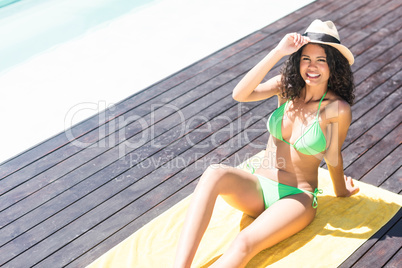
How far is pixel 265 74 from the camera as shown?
286 cm

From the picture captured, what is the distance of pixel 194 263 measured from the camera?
112 inches

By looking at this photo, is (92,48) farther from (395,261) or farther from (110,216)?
(395,261)

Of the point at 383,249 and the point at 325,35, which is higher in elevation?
the point at 325,35

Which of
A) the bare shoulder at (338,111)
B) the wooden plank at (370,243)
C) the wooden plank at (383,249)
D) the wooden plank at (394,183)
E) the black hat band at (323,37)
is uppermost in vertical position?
the black hat band at (323,37)

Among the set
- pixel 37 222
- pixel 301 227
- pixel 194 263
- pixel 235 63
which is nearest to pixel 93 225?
pixel 37 222

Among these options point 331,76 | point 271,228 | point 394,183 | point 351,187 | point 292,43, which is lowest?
point 394,183

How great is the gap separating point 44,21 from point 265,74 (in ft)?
17.6

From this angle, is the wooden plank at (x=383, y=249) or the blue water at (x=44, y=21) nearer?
the wooden plank at (x=383, y=249)

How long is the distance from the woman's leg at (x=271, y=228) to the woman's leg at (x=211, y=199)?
5.3 inches

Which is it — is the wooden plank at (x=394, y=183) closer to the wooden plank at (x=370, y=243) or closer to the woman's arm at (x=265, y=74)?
the wooden plank at (x=370, y=243)

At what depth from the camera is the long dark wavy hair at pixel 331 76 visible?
9.11 ft

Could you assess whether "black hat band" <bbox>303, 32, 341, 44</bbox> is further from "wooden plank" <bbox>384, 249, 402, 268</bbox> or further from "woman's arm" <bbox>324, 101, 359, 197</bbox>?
"wooden plank" <bbox>384, 249, 402, 268</bbox>
